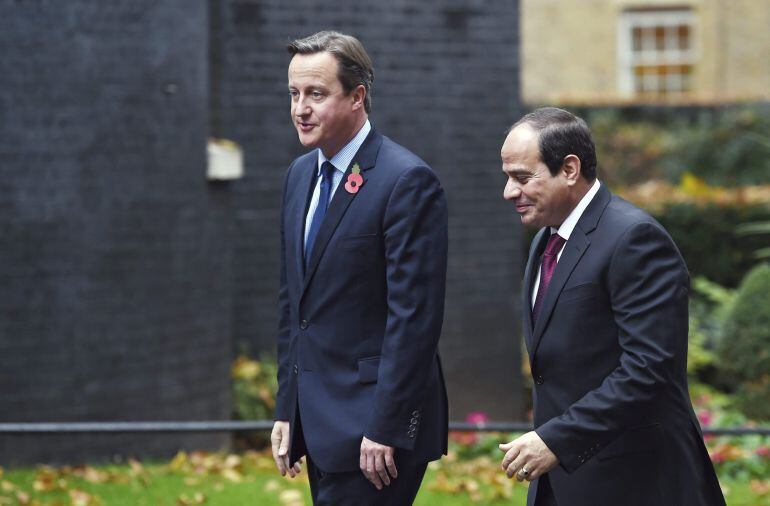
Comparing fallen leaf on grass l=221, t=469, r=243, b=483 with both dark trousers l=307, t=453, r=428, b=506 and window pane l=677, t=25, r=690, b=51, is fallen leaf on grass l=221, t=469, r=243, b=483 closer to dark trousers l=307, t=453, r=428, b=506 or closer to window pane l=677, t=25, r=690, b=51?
dark trousers l=307, t=453, r=428, b=506

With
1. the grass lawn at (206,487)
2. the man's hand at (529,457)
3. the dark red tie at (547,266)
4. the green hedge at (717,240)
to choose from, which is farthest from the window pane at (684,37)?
the man's hand at (529,457)

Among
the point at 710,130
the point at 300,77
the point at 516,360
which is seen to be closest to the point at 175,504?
the point at 300,77

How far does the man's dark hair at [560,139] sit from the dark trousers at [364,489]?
1033 mm

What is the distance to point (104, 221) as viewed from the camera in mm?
7520

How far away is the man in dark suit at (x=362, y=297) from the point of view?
3.65 meters

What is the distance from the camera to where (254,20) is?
8938mm

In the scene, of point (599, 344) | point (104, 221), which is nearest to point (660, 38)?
point (104, 221)

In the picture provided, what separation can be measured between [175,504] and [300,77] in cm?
330

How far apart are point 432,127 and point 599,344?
6.32 meters

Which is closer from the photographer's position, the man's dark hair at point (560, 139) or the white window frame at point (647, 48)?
the man's dark hair at point (560, 139)

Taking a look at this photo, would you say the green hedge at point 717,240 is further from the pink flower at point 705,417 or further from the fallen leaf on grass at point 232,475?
the fallen leaf on grass at point 232,475

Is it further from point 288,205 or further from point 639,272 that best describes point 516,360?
point 639,272

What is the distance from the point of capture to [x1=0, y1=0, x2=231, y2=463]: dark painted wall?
23.7 feet

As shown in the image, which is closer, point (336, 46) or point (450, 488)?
point (336, 46)
